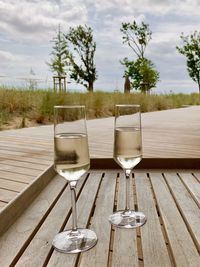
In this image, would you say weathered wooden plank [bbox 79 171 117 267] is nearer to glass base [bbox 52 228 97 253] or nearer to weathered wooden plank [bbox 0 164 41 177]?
glass base [bbox 52 228 97 253]

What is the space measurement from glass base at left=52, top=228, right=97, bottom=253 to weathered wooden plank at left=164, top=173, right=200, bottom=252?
24cm

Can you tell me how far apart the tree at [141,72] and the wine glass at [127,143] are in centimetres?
2067

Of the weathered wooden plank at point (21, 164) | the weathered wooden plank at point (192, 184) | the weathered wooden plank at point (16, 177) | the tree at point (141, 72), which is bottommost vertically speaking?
the weathered wooden plank at point (16, 177)

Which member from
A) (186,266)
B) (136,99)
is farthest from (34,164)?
(136,99)

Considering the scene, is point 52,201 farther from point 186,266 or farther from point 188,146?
point 188,146

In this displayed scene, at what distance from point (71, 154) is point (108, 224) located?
249 millimetres

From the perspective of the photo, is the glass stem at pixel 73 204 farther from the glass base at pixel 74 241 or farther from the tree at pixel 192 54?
the tree at pixel 192 54

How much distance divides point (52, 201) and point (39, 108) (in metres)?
5.61

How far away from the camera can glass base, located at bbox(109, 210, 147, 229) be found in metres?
0.81

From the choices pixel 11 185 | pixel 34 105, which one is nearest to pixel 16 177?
pixel 11 185

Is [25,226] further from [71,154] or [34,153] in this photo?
[34,153]

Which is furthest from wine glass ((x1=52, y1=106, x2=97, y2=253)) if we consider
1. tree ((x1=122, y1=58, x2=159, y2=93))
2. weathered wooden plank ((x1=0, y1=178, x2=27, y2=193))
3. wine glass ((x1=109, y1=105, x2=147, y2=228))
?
tree ((x1=122, y1=58, x2=159, y2=93))

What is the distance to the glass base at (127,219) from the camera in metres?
0.81

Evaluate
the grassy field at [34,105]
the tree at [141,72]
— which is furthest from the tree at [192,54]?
the grassy field at [34,105]
